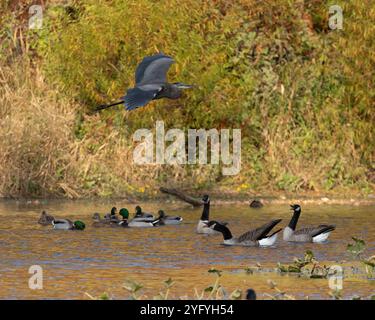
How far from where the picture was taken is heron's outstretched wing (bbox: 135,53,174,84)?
21.9 meters

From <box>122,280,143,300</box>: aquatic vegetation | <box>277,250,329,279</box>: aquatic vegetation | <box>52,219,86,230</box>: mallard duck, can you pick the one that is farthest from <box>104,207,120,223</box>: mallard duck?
<box>122,280,143,300</box>: aquatic vegetation

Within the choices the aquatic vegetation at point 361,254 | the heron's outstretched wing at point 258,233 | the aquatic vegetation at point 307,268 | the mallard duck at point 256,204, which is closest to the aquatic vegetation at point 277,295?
the aquatic vegetation at point 307,268

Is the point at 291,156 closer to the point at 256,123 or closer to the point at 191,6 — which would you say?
the point at 256,123

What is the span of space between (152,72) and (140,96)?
154 cm

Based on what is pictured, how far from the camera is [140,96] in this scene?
67.3 feet

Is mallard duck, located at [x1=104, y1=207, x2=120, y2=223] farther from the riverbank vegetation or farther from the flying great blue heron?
the riverbank vegetation

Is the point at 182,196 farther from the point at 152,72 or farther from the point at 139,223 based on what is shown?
the point at 152,72

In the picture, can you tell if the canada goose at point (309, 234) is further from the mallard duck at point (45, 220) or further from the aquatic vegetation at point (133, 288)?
the aquatic vegetation at point (133, 288)

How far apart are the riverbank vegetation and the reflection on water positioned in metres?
1.63

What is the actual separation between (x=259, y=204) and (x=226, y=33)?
19.9 feet

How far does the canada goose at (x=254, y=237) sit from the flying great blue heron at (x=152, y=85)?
2.30 meters

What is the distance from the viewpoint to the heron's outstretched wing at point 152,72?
71.7 feet

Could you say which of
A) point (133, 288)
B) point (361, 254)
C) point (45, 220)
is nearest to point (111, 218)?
point (45, 220)
